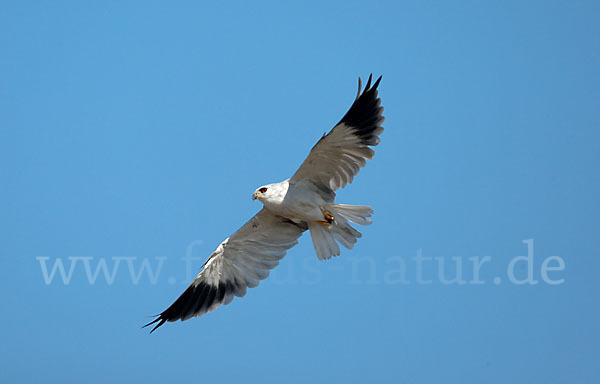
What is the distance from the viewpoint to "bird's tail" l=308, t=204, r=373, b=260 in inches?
314

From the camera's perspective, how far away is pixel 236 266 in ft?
29.5

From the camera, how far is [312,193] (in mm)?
8094

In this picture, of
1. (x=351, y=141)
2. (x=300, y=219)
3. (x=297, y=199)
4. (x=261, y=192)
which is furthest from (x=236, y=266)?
(x=351, y=141)

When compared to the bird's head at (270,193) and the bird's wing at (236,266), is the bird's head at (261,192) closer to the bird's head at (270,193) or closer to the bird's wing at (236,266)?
the bird's head at (270,193)

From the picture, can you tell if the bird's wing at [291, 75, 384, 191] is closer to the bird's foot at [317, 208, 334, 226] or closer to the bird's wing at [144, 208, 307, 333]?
the bird's foot at [317, 208, 334, 226]

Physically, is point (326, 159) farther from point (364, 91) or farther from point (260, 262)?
point (260, 262)

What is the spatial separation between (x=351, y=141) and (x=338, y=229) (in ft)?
3.59

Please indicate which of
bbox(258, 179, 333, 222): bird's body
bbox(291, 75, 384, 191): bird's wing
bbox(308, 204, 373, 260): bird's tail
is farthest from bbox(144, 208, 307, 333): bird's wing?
bbox(291, 75, 384, 191): bird's wing

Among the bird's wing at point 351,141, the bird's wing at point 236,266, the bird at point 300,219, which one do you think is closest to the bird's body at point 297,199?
the bird at point 300,219

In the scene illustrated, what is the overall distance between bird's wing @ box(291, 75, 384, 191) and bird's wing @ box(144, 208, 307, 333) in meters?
1.17

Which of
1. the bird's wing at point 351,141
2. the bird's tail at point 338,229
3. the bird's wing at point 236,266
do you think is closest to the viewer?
the bird's wing at point 351,141

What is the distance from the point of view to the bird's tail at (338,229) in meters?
7.99

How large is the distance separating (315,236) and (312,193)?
1.97 feet

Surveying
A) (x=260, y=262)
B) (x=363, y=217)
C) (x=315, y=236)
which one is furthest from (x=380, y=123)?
(x=260, y=262)
